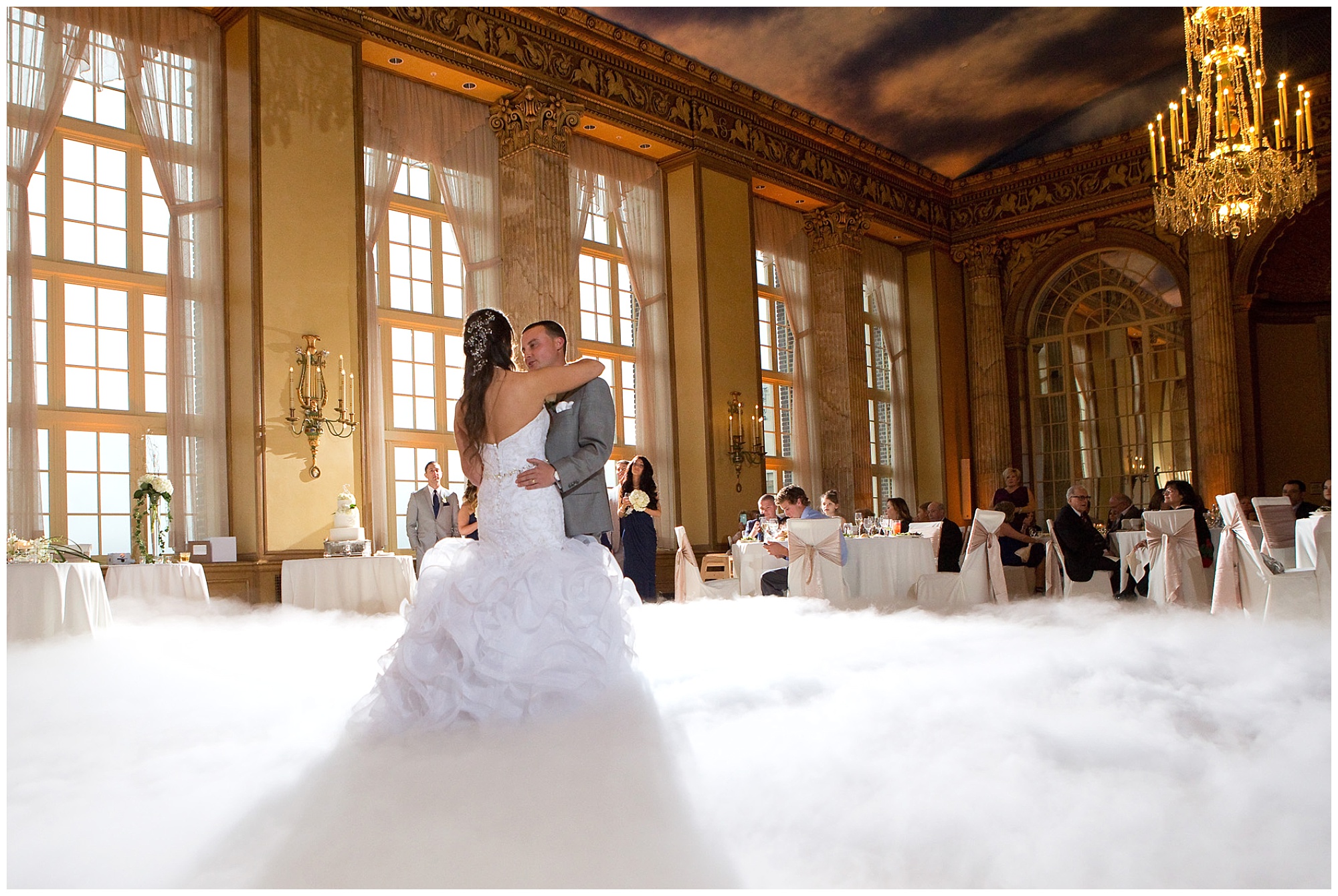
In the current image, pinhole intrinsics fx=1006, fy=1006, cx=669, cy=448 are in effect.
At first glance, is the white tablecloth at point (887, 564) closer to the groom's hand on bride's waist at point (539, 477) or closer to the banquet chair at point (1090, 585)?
the banquet chair at point (1090, 585)

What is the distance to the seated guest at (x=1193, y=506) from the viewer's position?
7.79 meters

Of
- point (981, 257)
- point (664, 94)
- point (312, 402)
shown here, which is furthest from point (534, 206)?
point (981, 257)

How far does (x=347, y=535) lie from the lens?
26.8ft

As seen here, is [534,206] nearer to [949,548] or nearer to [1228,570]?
[949,548]

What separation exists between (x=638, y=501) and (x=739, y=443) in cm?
532

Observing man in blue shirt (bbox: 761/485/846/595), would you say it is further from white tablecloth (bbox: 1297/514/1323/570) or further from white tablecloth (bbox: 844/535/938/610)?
white tablecloth (bbox: 1297/514/1323/570)

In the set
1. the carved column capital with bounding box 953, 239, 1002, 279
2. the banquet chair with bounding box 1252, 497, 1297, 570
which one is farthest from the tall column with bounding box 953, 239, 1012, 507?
the banquet chair with bounding box 1252, 497, 1297, 570

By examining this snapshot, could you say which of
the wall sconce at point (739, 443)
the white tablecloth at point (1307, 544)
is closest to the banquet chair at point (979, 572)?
the white tablecloth at point (1307, 544)

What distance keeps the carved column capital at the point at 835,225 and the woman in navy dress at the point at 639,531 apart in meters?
7.82

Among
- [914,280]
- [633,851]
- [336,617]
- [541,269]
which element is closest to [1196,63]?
[914,280]

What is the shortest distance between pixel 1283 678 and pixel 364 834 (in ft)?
11.0

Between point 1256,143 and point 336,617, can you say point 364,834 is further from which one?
point 1256,143

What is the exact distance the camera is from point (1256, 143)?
8.33 metres

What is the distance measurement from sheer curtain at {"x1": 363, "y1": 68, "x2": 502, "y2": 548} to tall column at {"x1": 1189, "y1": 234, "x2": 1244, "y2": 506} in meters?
9.80
